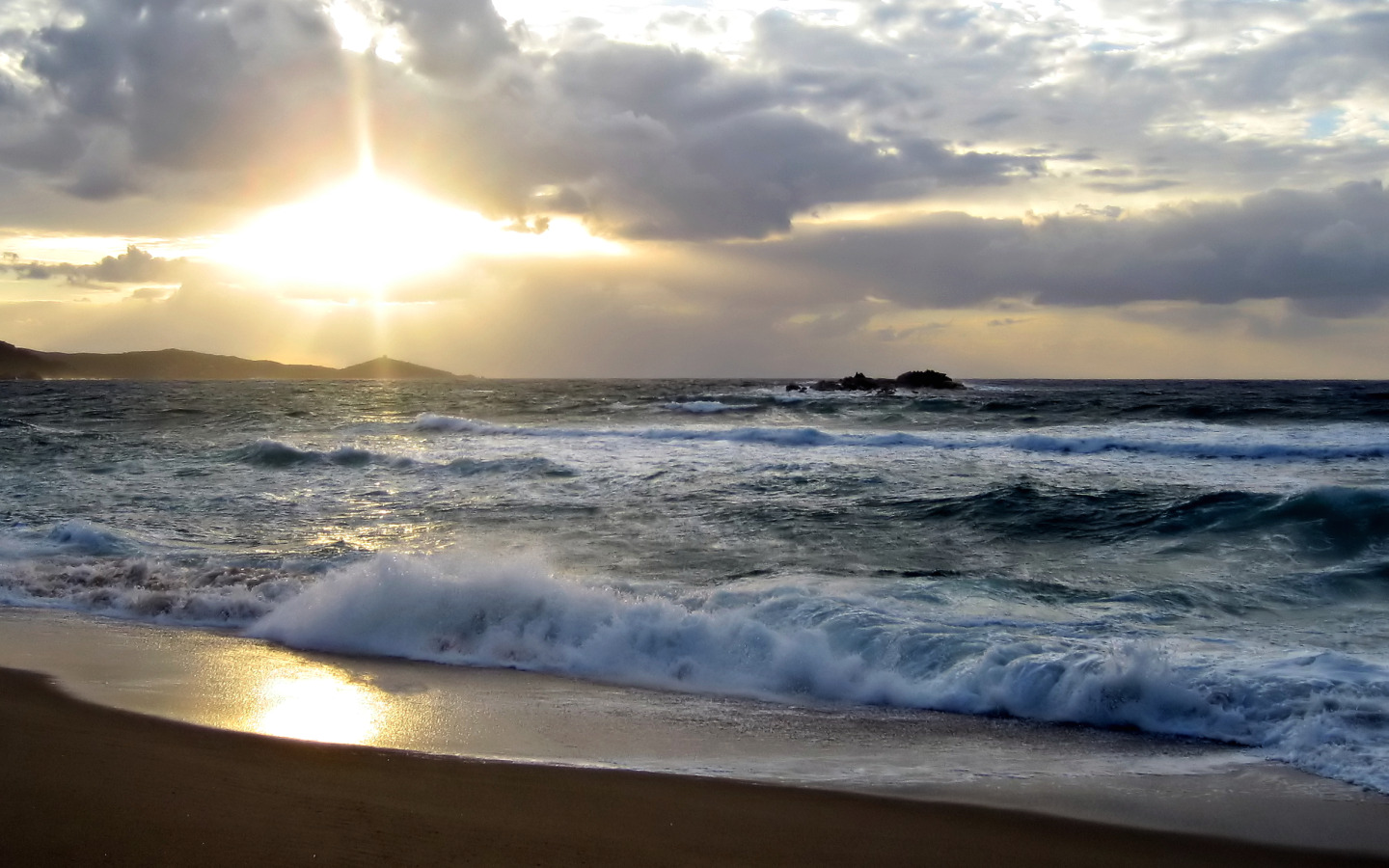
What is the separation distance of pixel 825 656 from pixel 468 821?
351 cm

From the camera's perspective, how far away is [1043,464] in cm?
2019

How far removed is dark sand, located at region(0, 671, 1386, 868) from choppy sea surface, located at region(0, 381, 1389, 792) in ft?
6.52

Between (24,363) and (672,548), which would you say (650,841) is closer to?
(672,548)

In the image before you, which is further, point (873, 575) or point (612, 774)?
point (873, 575)

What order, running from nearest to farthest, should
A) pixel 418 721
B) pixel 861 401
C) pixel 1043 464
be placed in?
pixel 418 721, pixel 1043 464, pixel 861 401

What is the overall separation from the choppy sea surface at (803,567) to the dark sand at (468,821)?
199cm

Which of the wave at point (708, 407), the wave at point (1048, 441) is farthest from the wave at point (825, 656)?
the wave at point (708, 407)

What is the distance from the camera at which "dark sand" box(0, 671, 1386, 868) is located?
3953 millimetres

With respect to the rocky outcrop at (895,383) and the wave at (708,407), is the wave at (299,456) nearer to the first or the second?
the wave at (708,407)

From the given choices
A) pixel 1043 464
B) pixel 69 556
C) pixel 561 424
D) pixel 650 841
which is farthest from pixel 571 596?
pixel 561 424

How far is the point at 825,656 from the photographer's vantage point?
7.12 m

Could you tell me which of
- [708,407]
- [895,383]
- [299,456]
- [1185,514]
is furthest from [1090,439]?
[895,383]

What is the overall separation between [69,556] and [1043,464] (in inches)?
691

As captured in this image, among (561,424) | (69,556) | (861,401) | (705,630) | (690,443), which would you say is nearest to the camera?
(705,630)
